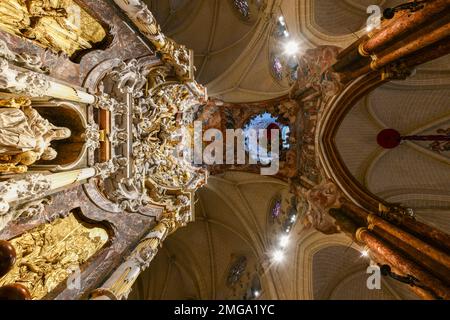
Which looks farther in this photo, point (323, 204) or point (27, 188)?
point (323, 204)

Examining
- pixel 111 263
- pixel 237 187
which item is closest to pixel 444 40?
pixel 111 263

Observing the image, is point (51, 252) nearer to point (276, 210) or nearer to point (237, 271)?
point (276, 210)

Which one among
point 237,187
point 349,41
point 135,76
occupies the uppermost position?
point 349,41

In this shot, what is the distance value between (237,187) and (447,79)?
868cm

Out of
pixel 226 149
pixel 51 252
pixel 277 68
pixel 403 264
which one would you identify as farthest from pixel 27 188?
pixel 277 68

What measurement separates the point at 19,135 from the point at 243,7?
10632mm


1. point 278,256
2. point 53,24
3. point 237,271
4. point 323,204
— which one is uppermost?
point 53,24

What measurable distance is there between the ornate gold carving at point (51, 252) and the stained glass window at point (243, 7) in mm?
10661

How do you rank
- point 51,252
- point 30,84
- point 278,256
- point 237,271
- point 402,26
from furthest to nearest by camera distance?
point 237,271, point 278,256, point 402,26, point 51,252, point 30,84

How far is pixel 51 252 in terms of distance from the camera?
4.48m

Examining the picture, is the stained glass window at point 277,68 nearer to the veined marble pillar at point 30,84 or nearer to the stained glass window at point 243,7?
the stained glass window at point 243,7

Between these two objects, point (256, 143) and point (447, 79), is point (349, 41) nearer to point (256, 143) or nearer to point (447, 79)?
point (447, 79)

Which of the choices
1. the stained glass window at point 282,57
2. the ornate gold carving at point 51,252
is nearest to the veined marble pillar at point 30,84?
the ornate gold carving at point 51,252

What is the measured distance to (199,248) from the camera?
1389cm
